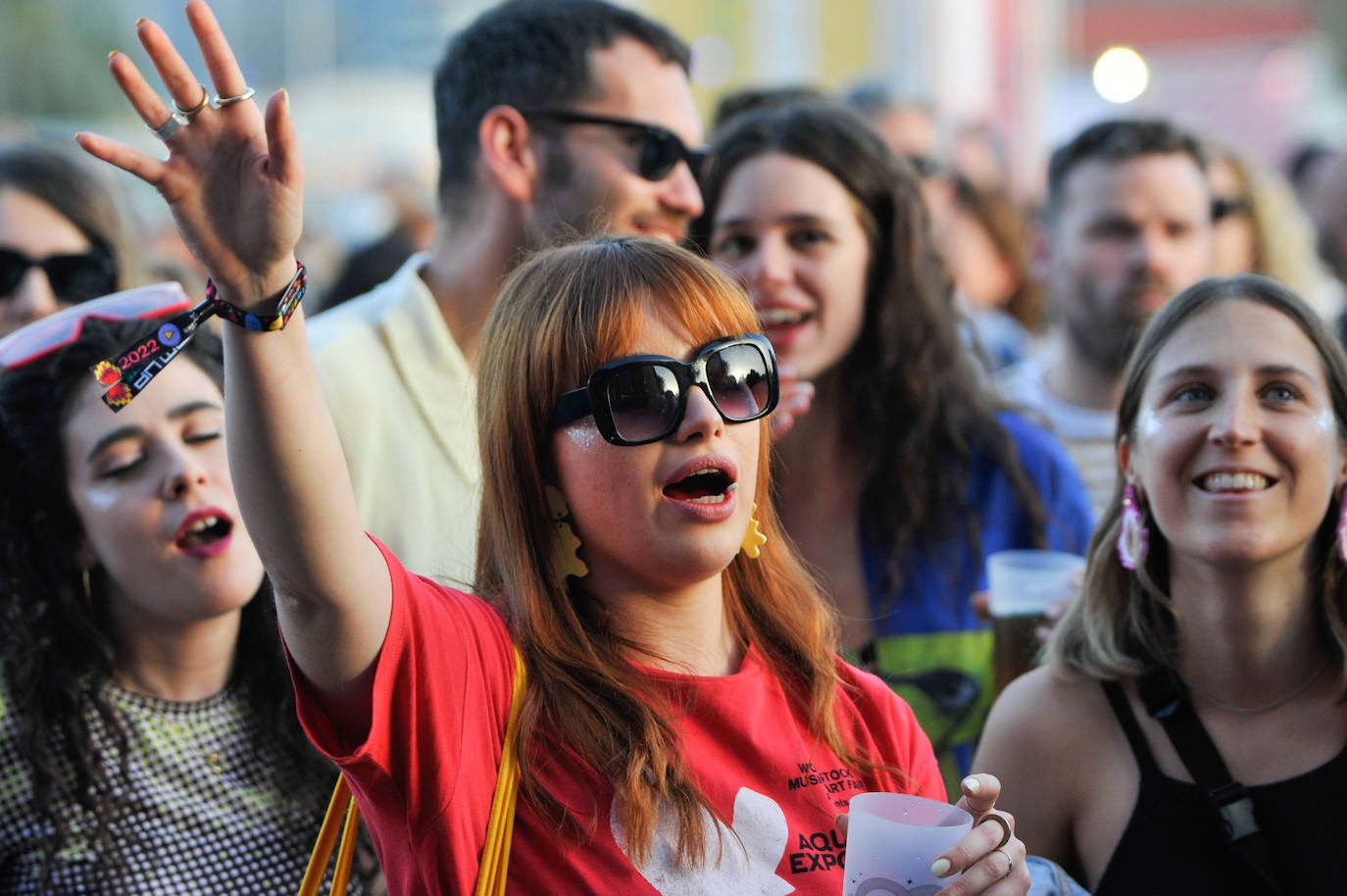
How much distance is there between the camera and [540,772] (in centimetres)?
204

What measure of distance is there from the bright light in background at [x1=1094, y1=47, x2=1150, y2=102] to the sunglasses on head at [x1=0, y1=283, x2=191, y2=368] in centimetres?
998

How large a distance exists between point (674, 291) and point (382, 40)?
12.6m

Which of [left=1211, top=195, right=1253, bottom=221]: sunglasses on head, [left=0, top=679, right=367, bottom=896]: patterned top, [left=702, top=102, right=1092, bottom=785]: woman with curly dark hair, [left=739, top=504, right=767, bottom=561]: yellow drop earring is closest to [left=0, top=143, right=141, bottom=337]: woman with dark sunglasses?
[left=0, top=679, right=367, bottom=896]: patterned top

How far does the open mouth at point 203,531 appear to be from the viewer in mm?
2742

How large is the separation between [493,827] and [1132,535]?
4.96 ft

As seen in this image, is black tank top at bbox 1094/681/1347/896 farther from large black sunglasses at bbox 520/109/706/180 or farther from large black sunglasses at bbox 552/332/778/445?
large black sunglasses at bbox 520/109/706/180

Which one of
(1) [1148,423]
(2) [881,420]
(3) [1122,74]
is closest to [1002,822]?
(1) [1148,423]

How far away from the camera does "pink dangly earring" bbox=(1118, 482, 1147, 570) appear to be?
286cm

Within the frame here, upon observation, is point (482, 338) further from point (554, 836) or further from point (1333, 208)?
point (1333, 208)

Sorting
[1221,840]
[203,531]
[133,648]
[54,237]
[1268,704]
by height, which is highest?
[54,237]

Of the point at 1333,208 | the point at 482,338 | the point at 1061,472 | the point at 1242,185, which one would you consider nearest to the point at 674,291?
the point at 482,338

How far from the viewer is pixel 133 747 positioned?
2.77m

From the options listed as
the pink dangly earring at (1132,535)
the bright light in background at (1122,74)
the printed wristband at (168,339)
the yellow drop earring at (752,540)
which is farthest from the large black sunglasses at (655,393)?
the bright light in background at (1122,74)

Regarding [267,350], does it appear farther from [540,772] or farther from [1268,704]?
[1268,704]
